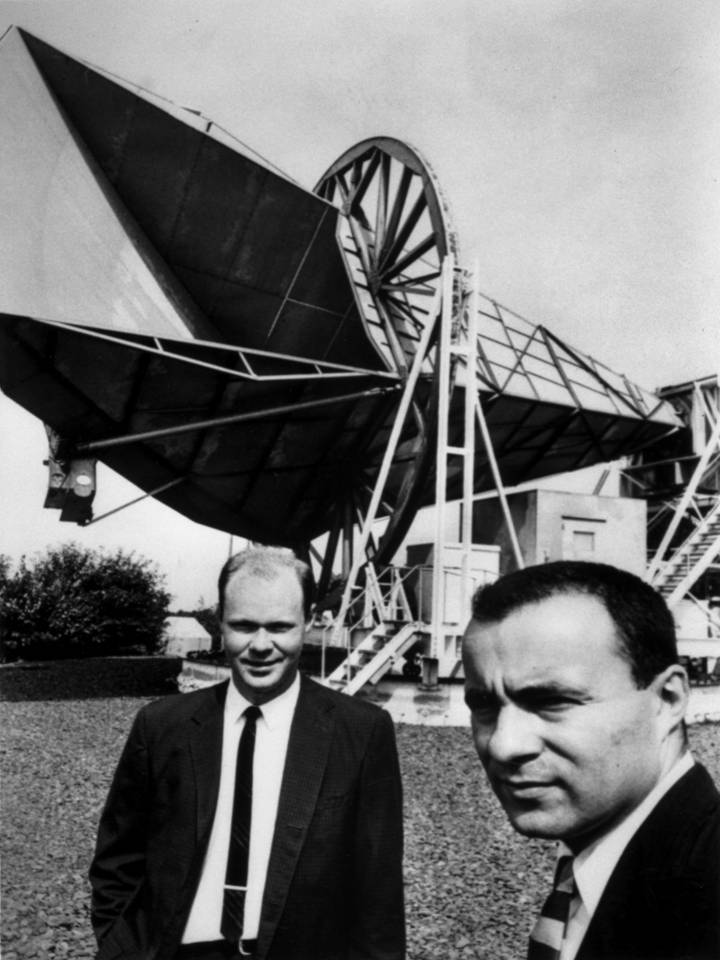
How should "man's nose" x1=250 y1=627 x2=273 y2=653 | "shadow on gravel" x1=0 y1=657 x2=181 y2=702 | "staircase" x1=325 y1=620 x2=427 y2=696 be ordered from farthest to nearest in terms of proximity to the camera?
"shadow on gravel" x1=0 y1=657 x2=181 y2=702
"staircase" x1=325 y1=620 x2=427 y2=696
"man's nose" x1=250 y1=627 x2=273 y2=653

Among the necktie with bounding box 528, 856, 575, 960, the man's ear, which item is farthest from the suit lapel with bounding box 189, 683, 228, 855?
the man's ear

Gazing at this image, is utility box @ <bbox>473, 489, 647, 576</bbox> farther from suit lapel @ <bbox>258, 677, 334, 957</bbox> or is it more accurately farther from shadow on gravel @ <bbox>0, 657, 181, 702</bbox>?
suit lapel @ <bbox>258, 677, 334, 957</bbox>

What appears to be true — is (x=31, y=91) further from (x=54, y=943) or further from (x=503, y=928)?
(x=503, y=928)

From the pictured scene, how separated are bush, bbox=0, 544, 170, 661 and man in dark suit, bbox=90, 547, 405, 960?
1296 inches

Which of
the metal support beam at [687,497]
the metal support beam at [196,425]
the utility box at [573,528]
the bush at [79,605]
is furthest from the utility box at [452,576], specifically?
the bush at [79,605]

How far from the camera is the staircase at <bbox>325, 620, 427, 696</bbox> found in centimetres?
1411

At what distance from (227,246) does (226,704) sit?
40.1 feet

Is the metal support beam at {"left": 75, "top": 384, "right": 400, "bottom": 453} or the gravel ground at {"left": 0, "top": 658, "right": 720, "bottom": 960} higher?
the metal support beam at {"left": 75, "top": 384, "right": 400, "bottom": 453}

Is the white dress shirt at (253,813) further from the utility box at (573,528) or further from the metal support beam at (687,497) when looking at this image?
the utility box at (573,528)

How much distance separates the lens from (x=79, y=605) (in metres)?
37.2

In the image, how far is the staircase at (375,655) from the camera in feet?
46.3

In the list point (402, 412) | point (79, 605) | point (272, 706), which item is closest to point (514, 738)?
point (272, 706)

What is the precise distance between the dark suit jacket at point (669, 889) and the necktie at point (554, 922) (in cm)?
6

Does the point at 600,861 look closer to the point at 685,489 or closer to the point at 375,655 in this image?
the point at 375,655
